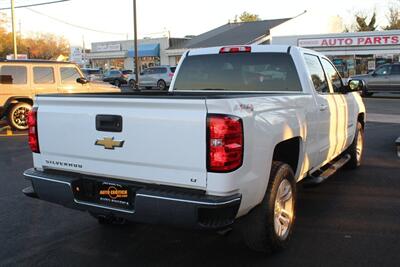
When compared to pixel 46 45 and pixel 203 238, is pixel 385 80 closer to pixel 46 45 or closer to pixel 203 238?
pixel 203 238

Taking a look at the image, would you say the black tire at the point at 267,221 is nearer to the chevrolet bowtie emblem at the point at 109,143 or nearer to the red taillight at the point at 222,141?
the red taillight at the point at 222,141

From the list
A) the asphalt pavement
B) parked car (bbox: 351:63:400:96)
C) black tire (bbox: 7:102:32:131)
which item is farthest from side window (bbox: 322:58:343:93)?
parked car (bbox: 351:63:400:96)

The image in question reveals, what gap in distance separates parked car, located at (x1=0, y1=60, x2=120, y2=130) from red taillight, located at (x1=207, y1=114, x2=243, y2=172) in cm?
1146

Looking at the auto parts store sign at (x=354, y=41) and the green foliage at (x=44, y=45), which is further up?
the green foliage at (x=44, y=45)

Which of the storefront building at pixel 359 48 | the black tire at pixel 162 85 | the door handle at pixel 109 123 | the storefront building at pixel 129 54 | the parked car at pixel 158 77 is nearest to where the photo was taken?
the door handle at pixel 109 123

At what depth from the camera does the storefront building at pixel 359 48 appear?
34.3 metres

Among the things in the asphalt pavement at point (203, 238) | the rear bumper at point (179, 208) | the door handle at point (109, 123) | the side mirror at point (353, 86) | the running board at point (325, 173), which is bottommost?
the asphalt pavement at point (203, 238)

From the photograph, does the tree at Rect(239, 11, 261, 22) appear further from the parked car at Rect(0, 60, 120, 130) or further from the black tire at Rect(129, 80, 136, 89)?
the parked car at Rect(0, 60, 120, 130)

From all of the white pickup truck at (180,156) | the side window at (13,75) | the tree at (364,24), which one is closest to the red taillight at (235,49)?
the white pickup truck at (180,156)

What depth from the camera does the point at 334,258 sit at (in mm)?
4316

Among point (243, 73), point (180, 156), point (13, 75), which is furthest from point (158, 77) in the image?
point (180, 156)

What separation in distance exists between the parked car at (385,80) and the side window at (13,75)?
16647 millimetres

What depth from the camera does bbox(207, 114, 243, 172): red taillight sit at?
3484mm

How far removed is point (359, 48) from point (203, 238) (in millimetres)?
33502
